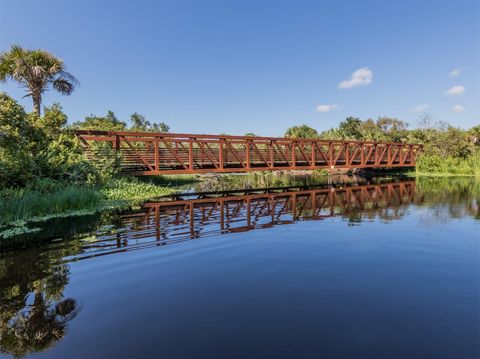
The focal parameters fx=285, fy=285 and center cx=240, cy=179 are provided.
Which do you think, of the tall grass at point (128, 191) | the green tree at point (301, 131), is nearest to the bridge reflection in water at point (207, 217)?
the tall grass at point (128, 191)

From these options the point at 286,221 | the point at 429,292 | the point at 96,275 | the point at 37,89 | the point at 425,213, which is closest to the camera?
the point at 429,292

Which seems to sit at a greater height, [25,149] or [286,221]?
[25,149]

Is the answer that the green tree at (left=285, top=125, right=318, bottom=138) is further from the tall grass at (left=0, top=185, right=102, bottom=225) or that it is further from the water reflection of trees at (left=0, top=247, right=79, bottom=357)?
the water reflection of trees at (left=0, top=247, right=79, bottom=357)

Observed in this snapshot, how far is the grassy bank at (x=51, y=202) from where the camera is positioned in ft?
26.6

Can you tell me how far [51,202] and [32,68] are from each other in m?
12.1

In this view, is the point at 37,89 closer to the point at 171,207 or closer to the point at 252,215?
the point at 171,207

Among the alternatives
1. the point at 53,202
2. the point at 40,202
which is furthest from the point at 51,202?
the point at 40,202

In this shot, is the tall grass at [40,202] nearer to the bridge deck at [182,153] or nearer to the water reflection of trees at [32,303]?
the water reflection of trees at [32,303]

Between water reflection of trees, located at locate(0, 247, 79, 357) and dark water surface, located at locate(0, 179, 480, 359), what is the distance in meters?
0.02

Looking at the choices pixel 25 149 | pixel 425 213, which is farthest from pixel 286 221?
pixel 25 149

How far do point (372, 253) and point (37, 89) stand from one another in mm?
20418

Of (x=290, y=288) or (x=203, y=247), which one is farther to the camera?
(x=203, y=247)

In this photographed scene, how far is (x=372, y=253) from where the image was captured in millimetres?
5426

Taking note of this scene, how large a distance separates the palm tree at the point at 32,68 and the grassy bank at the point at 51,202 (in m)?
8.79
